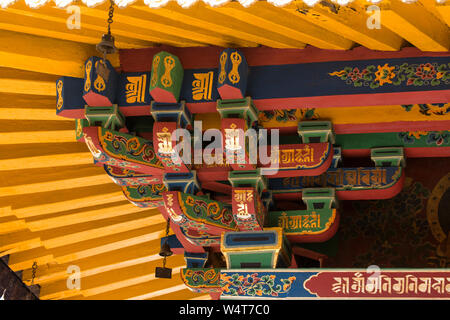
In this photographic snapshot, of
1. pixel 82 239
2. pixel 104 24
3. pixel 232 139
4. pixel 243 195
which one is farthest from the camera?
pixel 82 239

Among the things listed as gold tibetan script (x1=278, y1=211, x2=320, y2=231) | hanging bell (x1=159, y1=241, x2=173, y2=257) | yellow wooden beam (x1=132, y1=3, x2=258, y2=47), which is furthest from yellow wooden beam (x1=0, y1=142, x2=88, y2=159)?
yellow wooden beam (x1=132, y1=3, x2=258, y2=47)

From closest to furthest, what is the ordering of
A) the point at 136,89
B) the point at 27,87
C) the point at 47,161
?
1. the point at 136,89
2. the point at 27,87
3. the point at 47,161

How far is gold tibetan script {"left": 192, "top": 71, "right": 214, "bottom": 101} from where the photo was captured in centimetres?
565

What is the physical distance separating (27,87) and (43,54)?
0.52 meters

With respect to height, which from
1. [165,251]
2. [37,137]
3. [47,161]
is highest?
[37,137]

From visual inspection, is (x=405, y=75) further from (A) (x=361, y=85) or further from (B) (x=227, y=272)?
(B) (x=227, y=272)

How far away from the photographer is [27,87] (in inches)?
238

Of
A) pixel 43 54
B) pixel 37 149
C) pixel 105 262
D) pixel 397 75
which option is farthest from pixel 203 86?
pixel 105 262

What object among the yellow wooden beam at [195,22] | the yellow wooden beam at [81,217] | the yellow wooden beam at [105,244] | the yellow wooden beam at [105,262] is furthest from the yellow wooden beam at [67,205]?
the yellow wooden beam at [195,22]

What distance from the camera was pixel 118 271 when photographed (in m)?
8.59

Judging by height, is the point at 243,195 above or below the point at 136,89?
below

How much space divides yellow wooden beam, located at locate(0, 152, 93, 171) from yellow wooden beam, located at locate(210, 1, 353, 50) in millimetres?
2259

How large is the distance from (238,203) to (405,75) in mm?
1471

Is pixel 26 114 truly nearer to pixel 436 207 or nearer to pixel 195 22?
pixel 195 22
